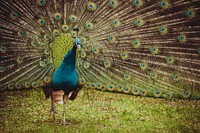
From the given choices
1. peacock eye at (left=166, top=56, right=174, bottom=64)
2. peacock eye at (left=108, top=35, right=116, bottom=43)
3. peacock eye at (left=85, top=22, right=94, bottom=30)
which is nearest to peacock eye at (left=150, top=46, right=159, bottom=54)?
peacock eye at (left=166, top=56, right=174, bottom=64)

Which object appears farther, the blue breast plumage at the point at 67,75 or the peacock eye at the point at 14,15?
the peacock eye at the point at 14,15

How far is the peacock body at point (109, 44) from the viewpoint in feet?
11.6

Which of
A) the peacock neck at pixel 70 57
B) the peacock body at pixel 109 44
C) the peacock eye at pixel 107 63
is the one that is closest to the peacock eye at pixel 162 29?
the peacock body at pixel 109 44

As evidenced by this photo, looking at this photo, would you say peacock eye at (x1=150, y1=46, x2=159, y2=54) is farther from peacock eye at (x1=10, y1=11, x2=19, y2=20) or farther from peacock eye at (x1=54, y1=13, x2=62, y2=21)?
peacock eye at (x1=10, y1=11, x2=19, y2=20)

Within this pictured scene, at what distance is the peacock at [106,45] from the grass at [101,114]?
30cm

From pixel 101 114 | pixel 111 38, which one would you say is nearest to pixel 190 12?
pixel 111 38

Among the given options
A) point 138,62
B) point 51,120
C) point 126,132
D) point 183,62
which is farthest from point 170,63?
point 51,120

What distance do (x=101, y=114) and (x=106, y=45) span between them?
36.3 inches

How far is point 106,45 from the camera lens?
146 inches

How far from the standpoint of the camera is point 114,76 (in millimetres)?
3799

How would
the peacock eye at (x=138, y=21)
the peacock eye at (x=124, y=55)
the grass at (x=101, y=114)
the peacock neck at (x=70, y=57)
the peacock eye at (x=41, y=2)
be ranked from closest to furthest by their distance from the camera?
the peacock neck at (x=70, y=57) → the grass at (x=101, y=114) → the peacock eye at (x=41, y=2) → the peacock eye at (x=138, y=21) → the peacock eye at (x=124, y=55)

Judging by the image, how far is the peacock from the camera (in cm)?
352

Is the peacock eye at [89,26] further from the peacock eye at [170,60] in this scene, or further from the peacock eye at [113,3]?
the peacock eye at [170,60]

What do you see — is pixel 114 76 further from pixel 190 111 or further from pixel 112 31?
pixel 190 111
